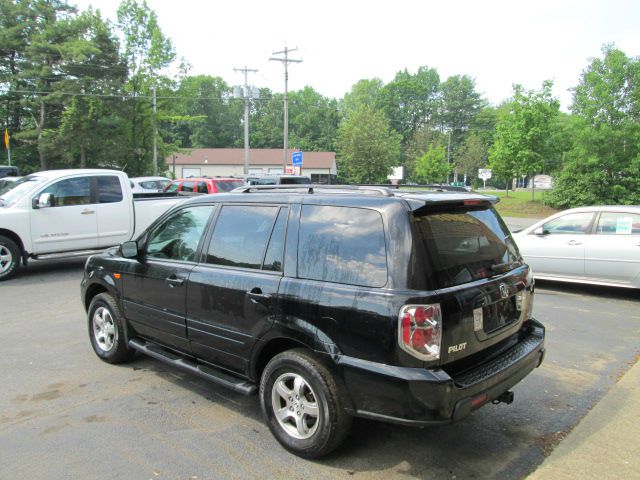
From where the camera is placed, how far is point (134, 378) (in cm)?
477

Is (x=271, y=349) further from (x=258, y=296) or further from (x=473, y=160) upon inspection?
(x=473, y=160)

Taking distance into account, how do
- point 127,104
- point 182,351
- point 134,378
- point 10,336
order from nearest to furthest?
1. point 182,351
2. point 134,378
3. point 10,336
4. point 127,104

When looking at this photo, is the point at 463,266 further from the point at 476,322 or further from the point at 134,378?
the point at 134,378

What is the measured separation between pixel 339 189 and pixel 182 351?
Answer: 1984 millimetres

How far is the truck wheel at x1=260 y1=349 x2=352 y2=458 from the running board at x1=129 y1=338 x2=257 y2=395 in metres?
0.23

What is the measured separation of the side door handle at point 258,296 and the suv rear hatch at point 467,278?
1.05 meters

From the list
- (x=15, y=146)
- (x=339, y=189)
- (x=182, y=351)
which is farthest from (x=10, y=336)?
(x=15, y=146)

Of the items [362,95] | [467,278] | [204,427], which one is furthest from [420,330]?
[362,95]

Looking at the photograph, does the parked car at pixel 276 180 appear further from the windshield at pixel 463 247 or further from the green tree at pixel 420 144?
the green tree at pixel 420 144

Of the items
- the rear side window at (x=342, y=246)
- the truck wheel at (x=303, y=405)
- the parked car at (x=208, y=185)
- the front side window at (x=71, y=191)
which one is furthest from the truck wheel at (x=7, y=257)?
the rear side window at (x=342, y=246)

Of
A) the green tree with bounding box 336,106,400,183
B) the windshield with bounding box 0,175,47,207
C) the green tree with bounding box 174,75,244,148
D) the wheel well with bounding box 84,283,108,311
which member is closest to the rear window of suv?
the windshield with bounding box 0,175,47,207

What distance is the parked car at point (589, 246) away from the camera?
26.2ft

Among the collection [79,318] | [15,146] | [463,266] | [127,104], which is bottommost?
[79,318]

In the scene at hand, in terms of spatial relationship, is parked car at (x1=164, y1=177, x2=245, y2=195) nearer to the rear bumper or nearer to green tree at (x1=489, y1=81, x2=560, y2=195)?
the rear bumper
